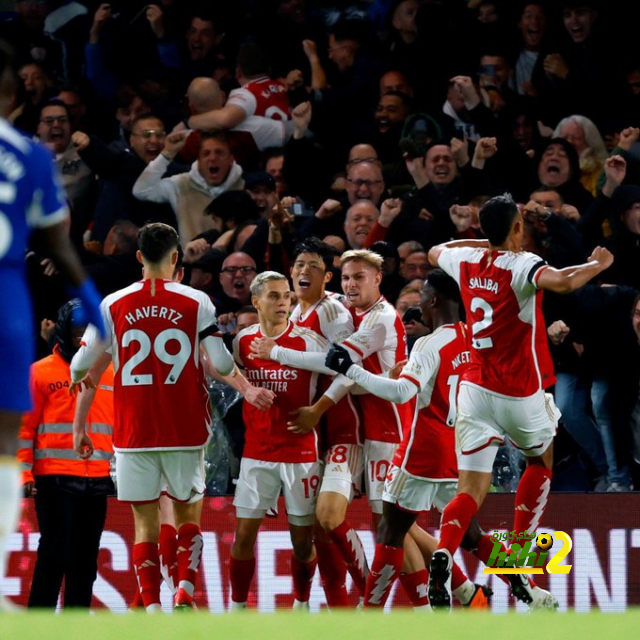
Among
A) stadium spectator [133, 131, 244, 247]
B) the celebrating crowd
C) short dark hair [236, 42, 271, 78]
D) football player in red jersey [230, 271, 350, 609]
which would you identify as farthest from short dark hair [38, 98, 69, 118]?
football player in red jersey [230, 271, 350, 609]

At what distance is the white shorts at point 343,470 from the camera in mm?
7734

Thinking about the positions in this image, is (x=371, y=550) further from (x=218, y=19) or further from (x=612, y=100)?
(x=218, y=19)

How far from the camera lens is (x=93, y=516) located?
7.90m

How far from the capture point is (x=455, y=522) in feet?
23.1

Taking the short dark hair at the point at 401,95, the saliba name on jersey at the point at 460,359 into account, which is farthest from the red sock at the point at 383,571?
the short dark hair at the point at 401,95

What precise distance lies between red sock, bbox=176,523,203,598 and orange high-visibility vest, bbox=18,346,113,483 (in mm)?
842

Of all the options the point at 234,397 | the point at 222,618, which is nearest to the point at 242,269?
the point at 234,397

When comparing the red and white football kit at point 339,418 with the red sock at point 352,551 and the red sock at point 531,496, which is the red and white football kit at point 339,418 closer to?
the red sock at point 352,551

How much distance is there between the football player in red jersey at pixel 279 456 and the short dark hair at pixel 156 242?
73 centimetres

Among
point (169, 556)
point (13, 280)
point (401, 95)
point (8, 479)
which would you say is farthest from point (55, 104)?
point (8, 479)

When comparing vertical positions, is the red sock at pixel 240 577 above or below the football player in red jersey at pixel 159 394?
below

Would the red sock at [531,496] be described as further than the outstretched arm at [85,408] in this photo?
No

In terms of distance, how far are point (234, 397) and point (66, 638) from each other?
610cm

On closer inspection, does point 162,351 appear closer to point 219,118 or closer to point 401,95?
point 219,118
